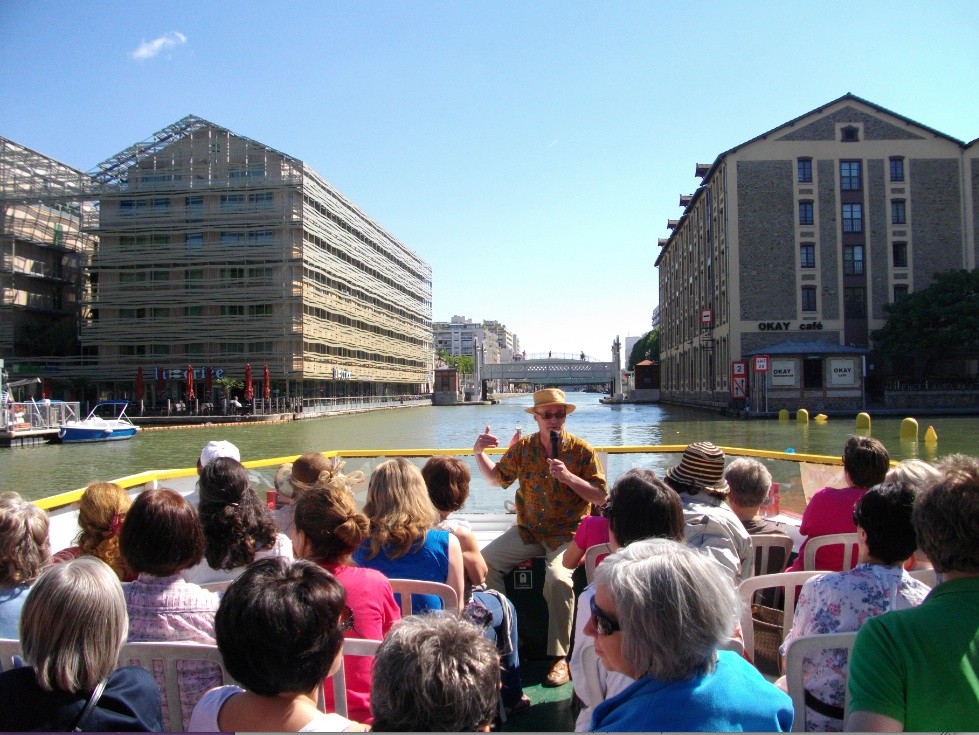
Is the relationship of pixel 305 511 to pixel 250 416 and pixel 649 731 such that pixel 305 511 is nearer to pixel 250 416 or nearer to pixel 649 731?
pixel 649 731

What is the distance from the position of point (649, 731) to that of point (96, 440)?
38104 millimetres

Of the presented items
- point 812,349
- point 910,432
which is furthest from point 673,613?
point 812,349

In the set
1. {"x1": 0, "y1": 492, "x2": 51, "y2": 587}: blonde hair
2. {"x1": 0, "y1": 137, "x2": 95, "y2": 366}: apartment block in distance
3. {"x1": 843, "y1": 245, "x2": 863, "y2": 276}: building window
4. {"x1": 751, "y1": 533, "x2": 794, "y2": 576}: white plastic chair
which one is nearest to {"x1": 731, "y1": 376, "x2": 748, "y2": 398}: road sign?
{"x1": 843, "y1": 245, "x2": 863, "y2": 276}: building window

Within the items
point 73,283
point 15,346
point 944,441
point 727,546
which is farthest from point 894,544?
point 73,283

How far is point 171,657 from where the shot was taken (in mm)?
2002

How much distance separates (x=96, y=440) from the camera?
33781 millimetres

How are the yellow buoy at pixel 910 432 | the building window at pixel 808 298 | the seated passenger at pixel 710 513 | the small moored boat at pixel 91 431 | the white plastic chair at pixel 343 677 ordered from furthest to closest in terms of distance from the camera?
the building window at pixel 808 298 < the small moored boat at pixel 91 431 < the yellow buoy at pixel 910 432 < the seated passenger at pixel 710 513 < the white plastic chair at pixel 343 677

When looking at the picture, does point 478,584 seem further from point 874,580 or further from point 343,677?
point 874,580

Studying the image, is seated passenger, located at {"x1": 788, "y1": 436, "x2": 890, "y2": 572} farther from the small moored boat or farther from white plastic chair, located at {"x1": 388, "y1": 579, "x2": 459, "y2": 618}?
the small moored boat

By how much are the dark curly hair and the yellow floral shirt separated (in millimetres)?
1528

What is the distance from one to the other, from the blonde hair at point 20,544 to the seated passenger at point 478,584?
156 cm

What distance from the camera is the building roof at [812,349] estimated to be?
3900cm

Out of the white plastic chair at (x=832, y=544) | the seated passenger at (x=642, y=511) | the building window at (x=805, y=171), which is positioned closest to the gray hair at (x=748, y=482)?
the white plastic chair at (x=832, y=544)

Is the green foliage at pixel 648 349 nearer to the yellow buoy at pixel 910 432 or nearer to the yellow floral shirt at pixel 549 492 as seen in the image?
the yellow buoy at pixel 910 432
